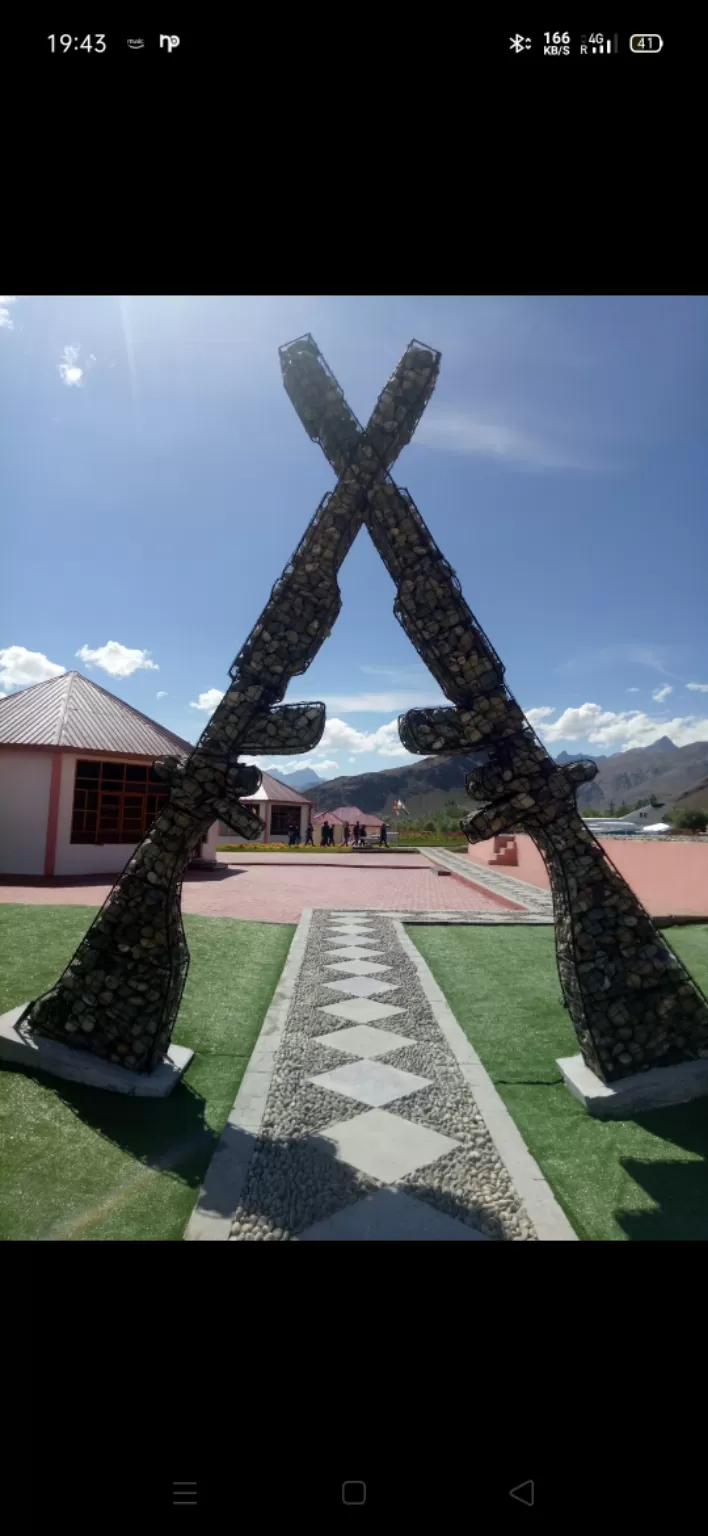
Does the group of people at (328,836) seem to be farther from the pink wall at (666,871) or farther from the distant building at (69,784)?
the pink wall at (666,871)

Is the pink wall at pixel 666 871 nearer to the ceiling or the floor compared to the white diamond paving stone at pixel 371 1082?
nearer to the ceiling

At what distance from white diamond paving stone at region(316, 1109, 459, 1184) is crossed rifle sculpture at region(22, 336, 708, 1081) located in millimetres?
1263

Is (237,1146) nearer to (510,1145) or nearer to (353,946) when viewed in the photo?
(510,1145)

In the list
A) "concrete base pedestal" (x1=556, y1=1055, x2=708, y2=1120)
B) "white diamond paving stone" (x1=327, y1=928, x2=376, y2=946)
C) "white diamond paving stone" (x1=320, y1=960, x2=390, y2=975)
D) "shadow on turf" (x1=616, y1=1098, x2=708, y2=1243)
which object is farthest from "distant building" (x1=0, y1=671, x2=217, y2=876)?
"shadow on turf" (x1=616, y1=1098, x2=708, y2=1243)

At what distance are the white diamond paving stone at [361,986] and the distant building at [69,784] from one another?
7472 millimetres

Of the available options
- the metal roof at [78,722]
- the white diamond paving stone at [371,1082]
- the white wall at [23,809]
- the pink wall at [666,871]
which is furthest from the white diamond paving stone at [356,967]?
the white wall at [23,809]

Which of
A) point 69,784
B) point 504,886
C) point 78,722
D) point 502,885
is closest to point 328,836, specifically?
point 502,885

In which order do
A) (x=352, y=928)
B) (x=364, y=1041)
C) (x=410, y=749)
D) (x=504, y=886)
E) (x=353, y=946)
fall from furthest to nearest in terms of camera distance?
(x=504, y=886), (x=352, y=928), (x=353, y=946), (x=364, y=1041), (x=410, y=749)

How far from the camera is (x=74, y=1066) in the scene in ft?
13.1

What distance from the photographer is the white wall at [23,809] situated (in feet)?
44.4

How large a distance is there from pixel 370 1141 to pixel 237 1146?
0.81 meters
